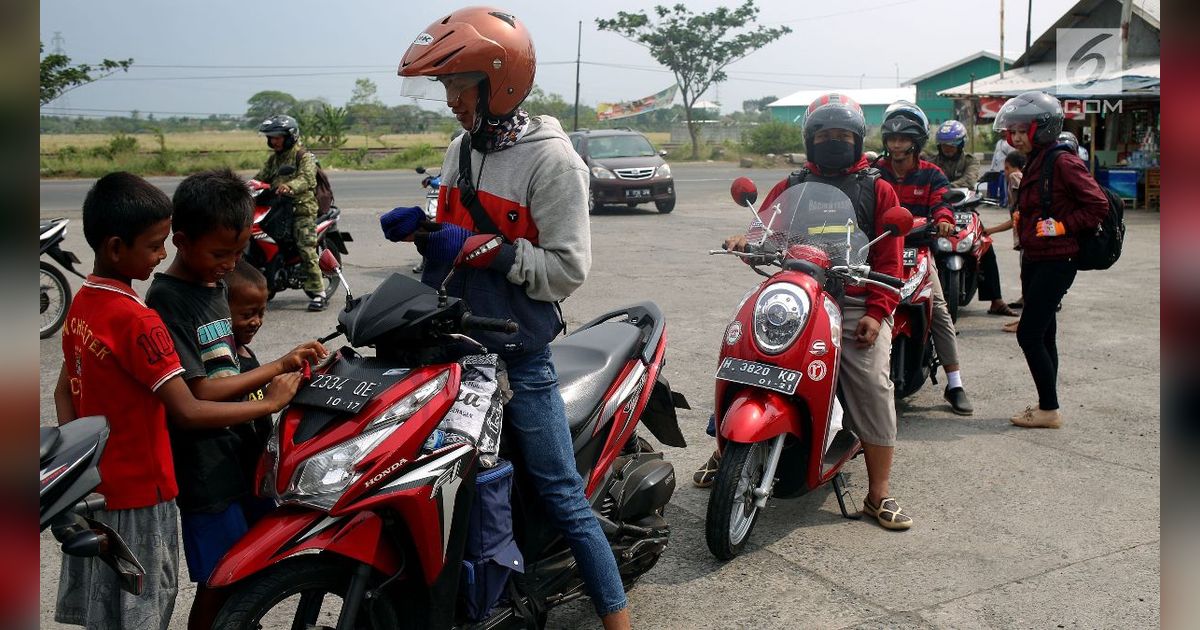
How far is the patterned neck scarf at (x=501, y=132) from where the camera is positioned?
3.21 meters

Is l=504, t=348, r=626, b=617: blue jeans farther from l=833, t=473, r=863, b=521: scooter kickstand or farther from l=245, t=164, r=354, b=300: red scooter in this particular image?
l=245, t=164, r=354, b=300: red scooter

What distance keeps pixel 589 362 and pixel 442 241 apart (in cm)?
96

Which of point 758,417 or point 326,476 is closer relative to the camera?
point 326,476

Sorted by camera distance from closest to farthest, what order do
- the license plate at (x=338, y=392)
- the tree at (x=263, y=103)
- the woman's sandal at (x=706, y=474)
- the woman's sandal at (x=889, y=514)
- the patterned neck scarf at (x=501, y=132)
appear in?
the license plate at (x=338, y=392) < the patterned neck scarf at (x=501, y=132) < the woman's sandal at (x=889, y=514) < the woman's sandal at (x=706, y=474) < the tree at (x=263, y=103)

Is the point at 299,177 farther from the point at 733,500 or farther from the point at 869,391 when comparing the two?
the point at 733,500

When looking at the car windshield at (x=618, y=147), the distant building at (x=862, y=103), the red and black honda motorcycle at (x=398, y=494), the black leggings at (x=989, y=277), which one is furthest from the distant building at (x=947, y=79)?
the red and black honda motorcycle at (x=398, y=494)

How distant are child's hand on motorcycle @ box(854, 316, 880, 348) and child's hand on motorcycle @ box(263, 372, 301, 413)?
274cm

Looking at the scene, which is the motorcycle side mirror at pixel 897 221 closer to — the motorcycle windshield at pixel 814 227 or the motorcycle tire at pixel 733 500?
the motorcycle windshield at pixel 814 227

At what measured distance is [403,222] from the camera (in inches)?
118

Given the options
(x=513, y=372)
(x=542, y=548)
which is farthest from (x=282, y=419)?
(x=542, y=548)

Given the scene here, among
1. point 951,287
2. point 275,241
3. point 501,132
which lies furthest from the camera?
point 275,241

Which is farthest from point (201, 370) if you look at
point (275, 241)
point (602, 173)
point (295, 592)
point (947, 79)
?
point (947, 79)

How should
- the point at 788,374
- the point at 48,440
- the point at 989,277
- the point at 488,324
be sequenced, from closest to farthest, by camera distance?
the point at 48,440 < the point at 488,324 < the point at 788,374 < the point at 989,277
